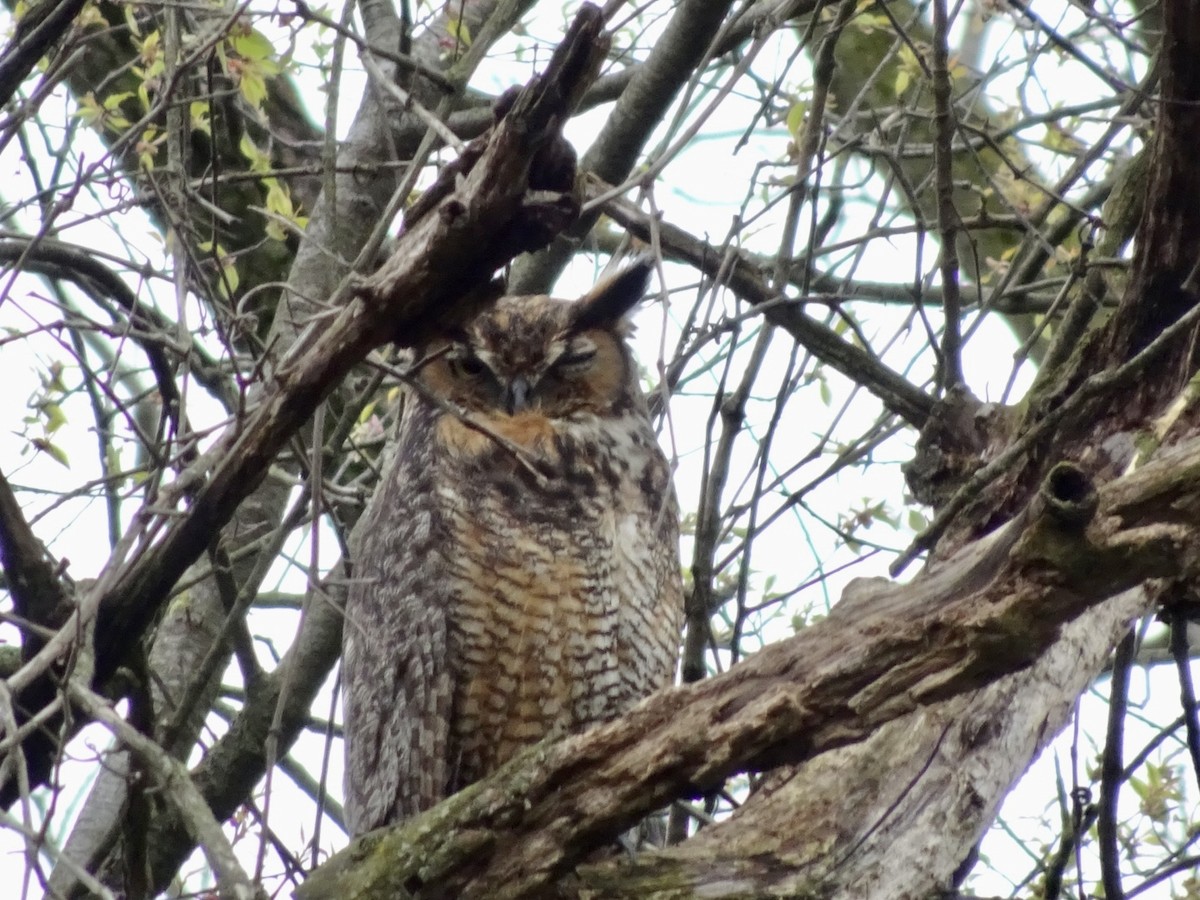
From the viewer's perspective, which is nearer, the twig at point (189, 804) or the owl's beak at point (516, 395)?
the twig at point (189, 804)

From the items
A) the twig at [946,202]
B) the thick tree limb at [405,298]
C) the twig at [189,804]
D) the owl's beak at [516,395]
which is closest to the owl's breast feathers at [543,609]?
the owl's beak at [516,395]

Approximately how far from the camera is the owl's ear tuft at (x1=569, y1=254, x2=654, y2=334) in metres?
3.31

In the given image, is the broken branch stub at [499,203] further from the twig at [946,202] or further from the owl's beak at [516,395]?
the owl's beak at [516,395]

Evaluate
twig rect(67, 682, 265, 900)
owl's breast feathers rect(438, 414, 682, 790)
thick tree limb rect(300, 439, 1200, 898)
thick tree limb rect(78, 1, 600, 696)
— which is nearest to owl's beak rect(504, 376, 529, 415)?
owl's breast feathers rect(438, 414, 682, 790)

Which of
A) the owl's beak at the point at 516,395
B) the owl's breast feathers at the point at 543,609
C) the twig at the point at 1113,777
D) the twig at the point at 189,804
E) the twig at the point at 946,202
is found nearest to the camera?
the twig at the point at 189,804

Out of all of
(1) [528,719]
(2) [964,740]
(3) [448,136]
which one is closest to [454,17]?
(3) [448,136]

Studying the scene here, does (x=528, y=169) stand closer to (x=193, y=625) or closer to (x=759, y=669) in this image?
(x=759, y=669)

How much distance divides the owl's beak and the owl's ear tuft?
19 cm

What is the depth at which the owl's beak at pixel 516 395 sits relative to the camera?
3.15 meters

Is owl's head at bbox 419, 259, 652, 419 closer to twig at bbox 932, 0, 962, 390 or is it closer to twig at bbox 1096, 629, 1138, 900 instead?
twig at bbox 932, 0, 962, 390

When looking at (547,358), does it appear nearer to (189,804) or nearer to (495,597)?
(495,597)

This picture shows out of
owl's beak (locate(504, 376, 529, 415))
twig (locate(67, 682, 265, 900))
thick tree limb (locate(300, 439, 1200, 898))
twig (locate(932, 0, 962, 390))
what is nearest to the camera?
twig (locate(67, 682, 265, 900))

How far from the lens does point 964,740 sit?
88.8 inches

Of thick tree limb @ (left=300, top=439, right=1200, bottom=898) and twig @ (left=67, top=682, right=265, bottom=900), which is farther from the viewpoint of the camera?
thick tree limb @ (left=300, top=439, right=1200, bottom=898)
